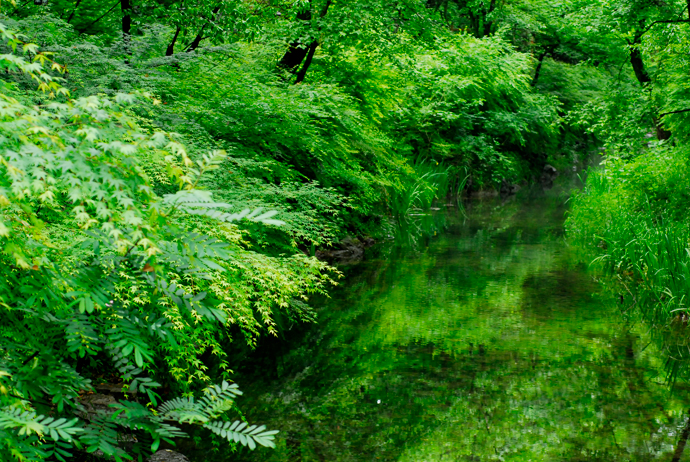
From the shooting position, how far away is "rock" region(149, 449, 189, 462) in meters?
3.74

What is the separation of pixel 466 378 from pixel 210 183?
2854 millimetres

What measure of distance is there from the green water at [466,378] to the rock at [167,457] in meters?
0.46

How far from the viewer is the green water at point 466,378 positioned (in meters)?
4.15

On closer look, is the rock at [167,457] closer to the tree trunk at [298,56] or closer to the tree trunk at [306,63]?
the tree trunk at [306,63]

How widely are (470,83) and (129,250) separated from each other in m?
15.4

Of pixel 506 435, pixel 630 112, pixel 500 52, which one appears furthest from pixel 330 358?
pixel 500 52

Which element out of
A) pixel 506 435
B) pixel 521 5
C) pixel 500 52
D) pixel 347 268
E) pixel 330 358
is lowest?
pixel 347 268

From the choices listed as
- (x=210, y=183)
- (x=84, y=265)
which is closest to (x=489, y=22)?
(x=210, y=183)

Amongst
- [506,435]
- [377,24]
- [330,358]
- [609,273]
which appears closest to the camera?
[506,435]

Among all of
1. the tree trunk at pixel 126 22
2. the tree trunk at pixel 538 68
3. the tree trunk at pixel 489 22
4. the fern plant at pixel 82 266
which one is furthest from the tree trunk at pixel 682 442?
the tree trunk at pixel 538 68

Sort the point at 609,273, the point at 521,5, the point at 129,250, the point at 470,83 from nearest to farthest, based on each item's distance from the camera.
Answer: the point at 129,250, the point at 609,273, the point at 470,83, the point at 521,5

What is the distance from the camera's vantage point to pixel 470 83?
16.5 meters

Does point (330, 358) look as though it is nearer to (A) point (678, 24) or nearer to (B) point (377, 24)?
(B) point (377, 24)

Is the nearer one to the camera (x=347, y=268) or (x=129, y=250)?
(x=129, y=250)
